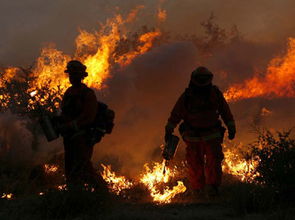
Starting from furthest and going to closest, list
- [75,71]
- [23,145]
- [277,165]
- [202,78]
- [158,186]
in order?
1. [23,145]
2. [158,186]
3. [202,78]
4. [75,71]
5. [277,165]

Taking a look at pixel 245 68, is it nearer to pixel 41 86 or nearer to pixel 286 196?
pixel 41 86

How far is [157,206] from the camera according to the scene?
5691mm

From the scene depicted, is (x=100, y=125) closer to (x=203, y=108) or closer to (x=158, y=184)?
(x=203, y=108)

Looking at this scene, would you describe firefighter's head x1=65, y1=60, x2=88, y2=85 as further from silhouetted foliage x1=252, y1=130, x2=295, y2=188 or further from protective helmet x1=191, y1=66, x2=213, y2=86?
silhouetted foliage x1=252, y1=130, x2=295, y2=188

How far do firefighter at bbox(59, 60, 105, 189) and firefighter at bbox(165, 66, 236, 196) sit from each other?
4.36 feet

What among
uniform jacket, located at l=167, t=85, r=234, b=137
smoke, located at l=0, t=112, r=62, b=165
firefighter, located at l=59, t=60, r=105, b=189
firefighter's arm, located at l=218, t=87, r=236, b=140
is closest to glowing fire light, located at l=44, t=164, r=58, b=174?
smoke, located at l=0, t=112, r=62, b=165

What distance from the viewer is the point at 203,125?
6938mm

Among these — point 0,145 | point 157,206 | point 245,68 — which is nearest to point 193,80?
point 157,206

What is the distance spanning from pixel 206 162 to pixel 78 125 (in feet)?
6.85

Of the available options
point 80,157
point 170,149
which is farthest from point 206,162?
point 80,157

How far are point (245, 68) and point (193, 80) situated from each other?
12854 millimetres

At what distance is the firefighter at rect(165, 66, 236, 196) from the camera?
6.90 metres

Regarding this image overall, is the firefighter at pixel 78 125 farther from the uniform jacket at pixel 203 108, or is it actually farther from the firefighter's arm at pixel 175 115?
the uniform jacket at pixel 203 108

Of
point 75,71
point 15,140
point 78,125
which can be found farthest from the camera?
point 15,140
